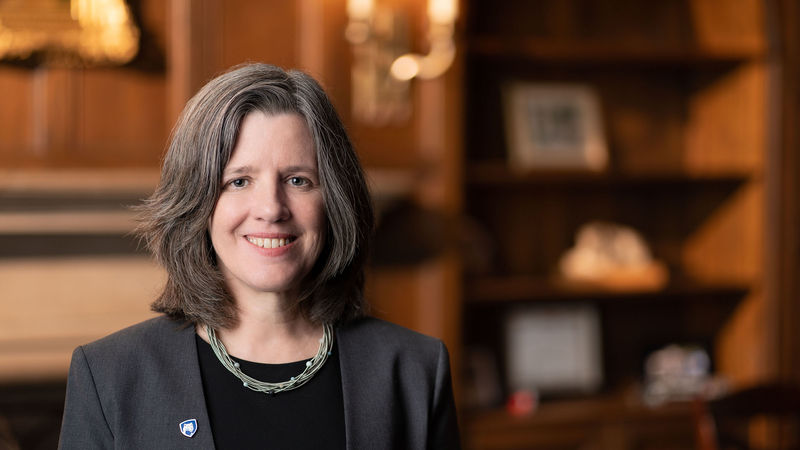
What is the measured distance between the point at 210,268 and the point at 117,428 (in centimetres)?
24

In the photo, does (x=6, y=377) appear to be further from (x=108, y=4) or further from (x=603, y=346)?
(x=603, y=346)

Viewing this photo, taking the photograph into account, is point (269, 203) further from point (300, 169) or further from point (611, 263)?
point (611, 263)

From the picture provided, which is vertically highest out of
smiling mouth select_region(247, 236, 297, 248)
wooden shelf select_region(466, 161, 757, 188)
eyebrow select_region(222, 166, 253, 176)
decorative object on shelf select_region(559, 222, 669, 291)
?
eyebrow select_region(222, 166, 253, 176)

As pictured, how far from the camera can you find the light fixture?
3.10 meters

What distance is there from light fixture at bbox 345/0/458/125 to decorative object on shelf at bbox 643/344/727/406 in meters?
1.55

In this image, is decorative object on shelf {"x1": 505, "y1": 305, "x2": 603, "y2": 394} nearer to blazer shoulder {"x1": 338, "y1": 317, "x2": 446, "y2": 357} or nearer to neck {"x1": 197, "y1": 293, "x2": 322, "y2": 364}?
blazer shoulder {"x1": 338, "y1": 317, "x2": 446, "y2": 357}

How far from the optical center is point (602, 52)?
133 inches

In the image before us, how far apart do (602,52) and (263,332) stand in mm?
2443

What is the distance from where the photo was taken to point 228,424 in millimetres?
1199

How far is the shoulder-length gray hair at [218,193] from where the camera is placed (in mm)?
1170

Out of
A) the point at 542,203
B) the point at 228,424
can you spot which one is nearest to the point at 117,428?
the point at 228,424

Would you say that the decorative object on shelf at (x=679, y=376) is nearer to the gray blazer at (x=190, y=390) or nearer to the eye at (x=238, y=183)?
the gray blazer at (x=190, y=390)

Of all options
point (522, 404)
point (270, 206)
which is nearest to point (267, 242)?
point (270, 206)

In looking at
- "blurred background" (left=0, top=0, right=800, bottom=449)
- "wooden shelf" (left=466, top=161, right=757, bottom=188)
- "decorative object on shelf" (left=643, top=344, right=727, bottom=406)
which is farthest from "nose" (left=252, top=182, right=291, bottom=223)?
"decorative object on shelf" (left=643, top=344, right=727, bottom=406)
